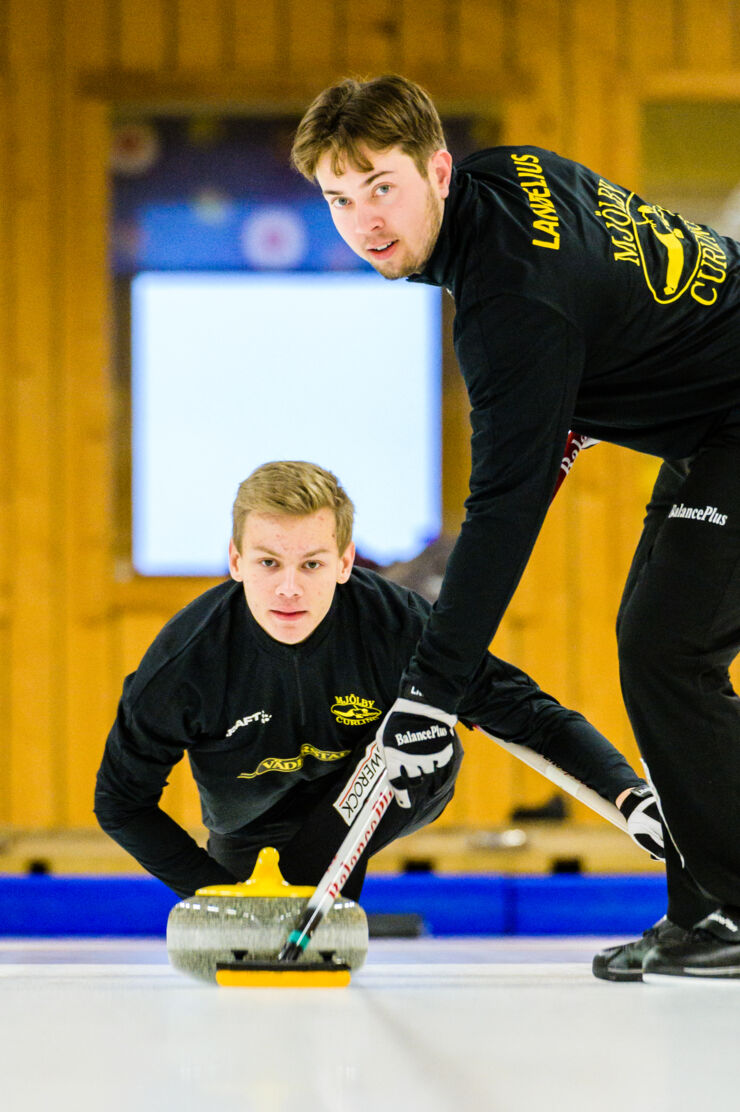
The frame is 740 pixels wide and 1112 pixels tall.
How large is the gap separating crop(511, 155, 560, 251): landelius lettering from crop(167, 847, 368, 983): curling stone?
0.81m

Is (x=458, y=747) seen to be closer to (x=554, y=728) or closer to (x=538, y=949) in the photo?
(x=554, y=728)

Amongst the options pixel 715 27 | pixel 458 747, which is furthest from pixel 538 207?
pixel 715 27

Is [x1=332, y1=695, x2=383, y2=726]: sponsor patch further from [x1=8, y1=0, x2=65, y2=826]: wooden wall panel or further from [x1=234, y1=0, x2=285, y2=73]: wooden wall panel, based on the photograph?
[x1=234, y1=0, x2=285, y2=73]: wooden wall panel

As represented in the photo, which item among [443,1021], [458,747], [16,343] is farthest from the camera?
[16,343]

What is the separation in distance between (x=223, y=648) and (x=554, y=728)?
49cm

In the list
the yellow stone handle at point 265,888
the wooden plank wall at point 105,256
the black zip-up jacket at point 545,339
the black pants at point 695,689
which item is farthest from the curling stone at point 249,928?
the wooden plank wall at point 105,256

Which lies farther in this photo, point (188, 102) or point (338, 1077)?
point (188, 102)

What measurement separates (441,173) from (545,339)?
0.26 meters

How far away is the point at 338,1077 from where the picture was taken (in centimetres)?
97

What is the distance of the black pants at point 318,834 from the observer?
1.99 metres

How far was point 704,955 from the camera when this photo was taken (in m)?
1.52

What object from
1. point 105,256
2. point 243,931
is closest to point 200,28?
point 105,256

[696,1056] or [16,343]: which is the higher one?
[16,343]

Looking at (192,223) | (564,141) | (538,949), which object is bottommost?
(538,949)
